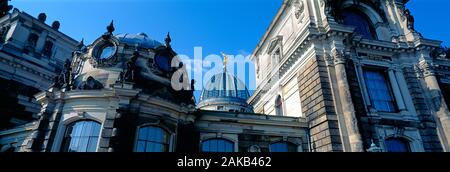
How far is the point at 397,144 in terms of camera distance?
53.1ft

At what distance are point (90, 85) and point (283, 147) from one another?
1167cm

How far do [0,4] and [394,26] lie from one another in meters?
36.6

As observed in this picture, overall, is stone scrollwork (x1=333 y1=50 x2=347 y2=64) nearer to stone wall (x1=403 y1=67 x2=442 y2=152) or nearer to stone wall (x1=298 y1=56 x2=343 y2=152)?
stone wall (x1=298 y1=56 x2=343 y2=152)

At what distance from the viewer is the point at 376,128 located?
15883mm

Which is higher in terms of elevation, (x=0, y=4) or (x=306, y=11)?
(x=0, y=4)

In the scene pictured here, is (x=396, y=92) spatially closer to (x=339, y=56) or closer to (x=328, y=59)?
(x=339, y=56)

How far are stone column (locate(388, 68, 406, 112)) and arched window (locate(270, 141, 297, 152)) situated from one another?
7356 millimetres

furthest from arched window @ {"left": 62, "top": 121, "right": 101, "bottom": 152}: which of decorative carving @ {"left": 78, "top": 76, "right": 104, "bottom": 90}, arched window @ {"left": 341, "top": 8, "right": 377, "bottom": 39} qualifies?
arched window @ {"left": 341, "top": 8, "right": 377, "bottom": 39}

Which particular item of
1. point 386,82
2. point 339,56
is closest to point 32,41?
point 339,56
